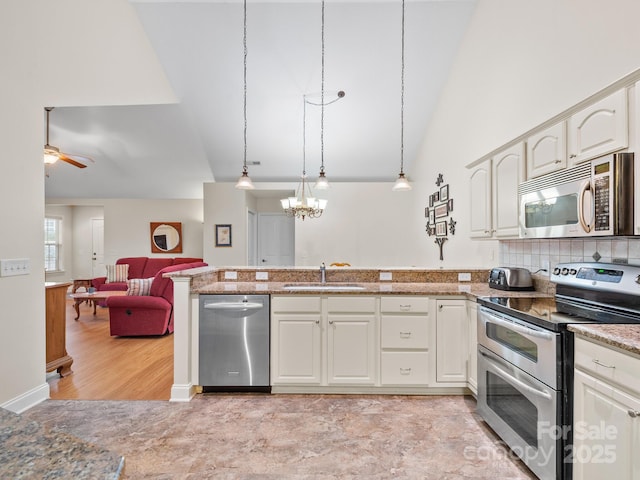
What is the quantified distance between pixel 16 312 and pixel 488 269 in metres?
3.85

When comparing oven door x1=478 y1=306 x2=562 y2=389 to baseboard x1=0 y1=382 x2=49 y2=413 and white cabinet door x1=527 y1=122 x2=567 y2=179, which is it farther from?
baseboard x1=0 y1=382 x2=49 y2=413

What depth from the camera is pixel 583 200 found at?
5.98 feet

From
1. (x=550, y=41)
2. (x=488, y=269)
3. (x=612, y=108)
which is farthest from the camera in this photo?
(x=488, y=269)

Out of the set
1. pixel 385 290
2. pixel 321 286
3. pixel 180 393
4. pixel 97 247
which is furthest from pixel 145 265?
pixel 385 290

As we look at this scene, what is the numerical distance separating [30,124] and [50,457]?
9.78 feet

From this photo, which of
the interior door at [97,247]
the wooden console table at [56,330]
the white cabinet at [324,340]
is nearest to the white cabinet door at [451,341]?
the white cabinet at [324,340]

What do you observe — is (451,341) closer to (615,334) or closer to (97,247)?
(615,334)

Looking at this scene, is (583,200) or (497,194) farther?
(497,194)

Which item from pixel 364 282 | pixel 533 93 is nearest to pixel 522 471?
pixel 364 282

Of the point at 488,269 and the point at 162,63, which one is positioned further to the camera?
the point at 162,63

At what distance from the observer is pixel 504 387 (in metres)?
2.15

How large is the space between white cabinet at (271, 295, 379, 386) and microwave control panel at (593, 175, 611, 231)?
159 centimetres

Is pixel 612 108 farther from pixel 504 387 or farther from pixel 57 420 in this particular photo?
pixel 57 420

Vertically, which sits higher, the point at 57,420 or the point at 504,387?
the point at 504,387
